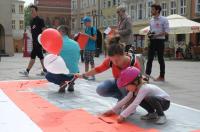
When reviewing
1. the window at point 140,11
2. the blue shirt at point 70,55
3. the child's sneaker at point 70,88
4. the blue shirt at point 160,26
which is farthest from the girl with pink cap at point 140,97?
the window at point 140,11

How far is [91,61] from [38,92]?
280 cm

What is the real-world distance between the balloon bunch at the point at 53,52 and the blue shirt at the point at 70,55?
1.18 ft

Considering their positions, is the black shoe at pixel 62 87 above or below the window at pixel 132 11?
below

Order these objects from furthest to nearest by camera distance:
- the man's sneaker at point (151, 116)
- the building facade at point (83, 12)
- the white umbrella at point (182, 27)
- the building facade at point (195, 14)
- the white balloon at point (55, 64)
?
the building facade at point (83, 12), the building facade at point (195, 14), the white umbrella at point (182, 27), the white balloon at point (55, 64), the man's sneaker at point (151, 116)

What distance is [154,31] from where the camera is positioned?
899 cm

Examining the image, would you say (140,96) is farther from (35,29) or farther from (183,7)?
(183,7)

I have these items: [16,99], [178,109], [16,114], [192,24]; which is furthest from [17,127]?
[192,24]

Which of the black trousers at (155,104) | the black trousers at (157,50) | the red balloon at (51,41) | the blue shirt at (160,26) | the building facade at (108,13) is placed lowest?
the black trousers at (155,104)

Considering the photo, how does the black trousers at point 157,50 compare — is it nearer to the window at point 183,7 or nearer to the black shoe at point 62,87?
the black shoe at point 62,87

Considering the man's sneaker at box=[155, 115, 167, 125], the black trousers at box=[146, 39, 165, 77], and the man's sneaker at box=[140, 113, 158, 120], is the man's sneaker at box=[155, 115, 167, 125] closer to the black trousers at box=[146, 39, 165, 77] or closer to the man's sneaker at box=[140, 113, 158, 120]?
the man's sneaker at box=[140, 113, 158, 120]

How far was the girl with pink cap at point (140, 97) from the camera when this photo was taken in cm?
443

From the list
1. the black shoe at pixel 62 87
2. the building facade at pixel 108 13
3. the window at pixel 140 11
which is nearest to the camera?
the black shoe at pixel 62 87

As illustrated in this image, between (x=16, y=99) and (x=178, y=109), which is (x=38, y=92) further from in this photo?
(x=178, y=109)

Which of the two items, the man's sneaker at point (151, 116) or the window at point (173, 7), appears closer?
the man's sneaker at point (151, 116)
